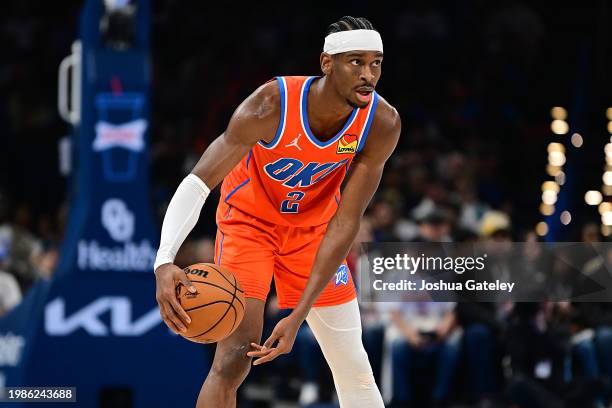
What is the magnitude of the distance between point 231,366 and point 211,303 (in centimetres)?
43

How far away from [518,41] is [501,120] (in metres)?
1.02

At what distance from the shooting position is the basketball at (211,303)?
13.8 feet

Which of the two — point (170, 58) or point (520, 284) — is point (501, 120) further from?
point (520, 284)

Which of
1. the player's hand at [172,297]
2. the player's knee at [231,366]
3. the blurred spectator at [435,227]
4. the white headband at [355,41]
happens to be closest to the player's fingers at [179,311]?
the player's hand at [172,297]

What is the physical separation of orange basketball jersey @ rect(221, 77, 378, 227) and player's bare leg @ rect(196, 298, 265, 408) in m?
0.54

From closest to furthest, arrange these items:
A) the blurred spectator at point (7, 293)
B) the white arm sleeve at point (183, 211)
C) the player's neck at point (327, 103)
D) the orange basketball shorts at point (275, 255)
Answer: the white arm sleeve at point (183, 211), the player's neck at point (327, 103), the orange basketball shorts at point (275, 255), the blurred spectator at point (7, 293)

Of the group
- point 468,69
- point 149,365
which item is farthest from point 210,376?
point 468,69

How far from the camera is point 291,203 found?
16.1 ft

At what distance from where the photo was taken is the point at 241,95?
11.7 meters

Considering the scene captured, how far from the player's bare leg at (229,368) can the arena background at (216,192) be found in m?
1.98

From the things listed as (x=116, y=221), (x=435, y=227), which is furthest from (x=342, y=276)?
(x=435, y=227)

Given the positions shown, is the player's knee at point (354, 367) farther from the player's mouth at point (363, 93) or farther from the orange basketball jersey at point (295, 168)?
the player's mouth at point (363, 93)

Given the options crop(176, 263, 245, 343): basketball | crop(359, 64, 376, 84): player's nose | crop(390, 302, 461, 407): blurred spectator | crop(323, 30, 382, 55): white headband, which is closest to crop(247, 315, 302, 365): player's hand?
crop(176, 263, 245, 343): basketball

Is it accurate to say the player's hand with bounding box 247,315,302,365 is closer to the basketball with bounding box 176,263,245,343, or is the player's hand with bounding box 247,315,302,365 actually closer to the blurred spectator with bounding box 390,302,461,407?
the basketball with bounding box 176,263,245,343
